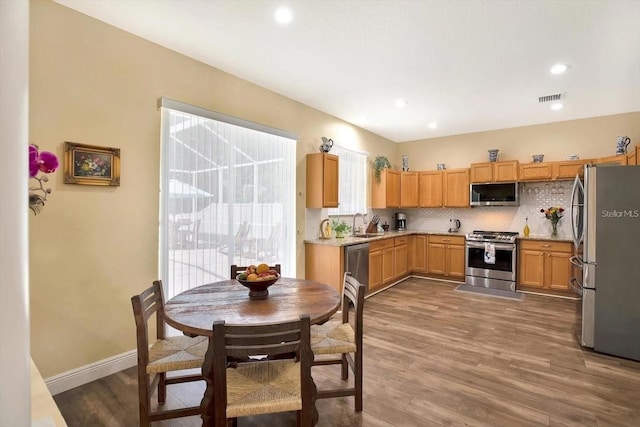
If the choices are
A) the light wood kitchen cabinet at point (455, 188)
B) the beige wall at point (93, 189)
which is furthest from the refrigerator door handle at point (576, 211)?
the beige wall at point (93, 189)

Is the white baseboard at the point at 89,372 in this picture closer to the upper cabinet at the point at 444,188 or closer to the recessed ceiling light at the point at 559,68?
the recessed ceiling light at the point at 559,68

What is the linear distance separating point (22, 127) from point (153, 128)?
2697 mm

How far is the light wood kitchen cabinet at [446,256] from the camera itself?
5848 mm

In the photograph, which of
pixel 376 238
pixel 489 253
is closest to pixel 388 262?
pixel 376 238

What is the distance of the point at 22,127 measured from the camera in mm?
478

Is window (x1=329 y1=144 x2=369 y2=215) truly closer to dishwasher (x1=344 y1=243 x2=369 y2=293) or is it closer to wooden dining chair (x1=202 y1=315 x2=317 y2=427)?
dishwasher (x1=344 y1=243 x2=369 y2=293)

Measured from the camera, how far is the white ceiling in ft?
7.81

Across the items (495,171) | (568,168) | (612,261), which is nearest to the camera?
(612,261)

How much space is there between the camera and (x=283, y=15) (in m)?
2.45

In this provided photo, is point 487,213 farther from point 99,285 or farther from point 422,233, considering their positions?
point 99,285

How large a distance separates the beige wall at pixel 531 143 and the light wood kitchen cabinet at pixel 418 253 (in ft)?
5.29

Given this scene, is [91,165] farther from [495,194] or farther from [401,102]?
[495,194]

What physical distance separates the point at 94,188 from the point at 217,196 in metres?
1.08

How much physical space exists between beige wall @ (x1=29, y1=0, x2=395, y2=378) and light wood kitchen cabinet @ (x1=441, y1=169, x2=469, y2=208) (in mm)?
4861
